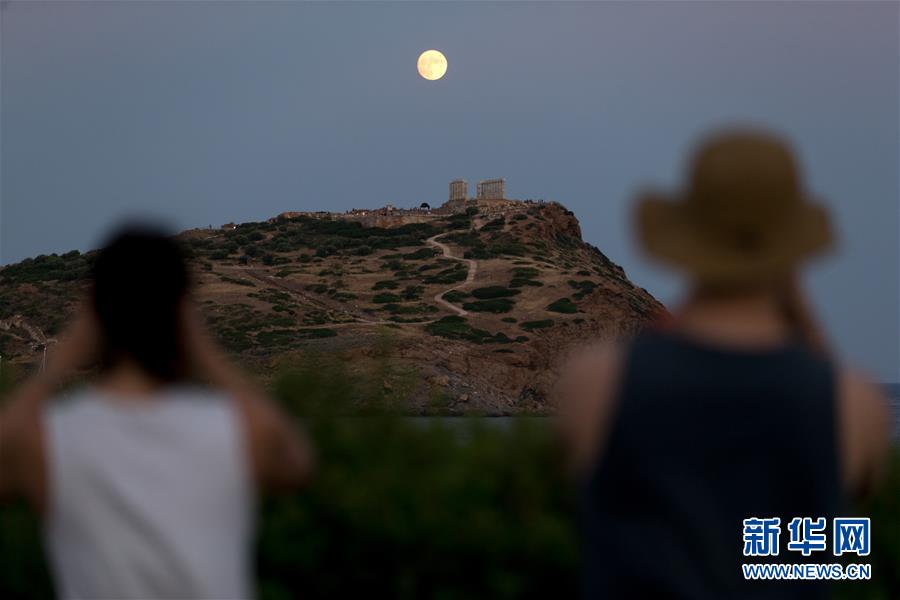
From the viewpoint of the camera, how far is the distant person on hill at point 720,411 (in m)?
2.34

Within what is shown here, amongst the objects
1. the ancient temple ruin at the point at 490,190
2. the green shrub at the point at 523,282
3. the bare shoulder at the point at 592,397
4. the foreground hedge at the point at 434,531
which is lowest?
the foreground hedge at the point at 434,531

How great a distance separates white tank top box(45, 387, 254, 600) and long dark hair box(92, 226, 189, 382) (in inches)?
6.1

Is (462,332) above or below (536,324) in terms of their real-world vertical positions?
below

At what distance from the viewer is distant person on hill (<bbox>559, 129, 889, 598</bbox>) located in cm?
234

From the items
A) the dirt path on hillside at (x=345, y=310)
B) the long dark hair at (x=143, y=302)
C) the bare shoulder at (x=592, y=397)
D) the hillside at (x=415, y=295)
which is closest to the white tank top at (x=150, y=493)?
the long dark hair at (x=143, y=302)

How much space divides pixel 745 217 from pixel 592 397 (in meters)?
0.47

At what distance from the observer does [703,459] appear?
2.36m

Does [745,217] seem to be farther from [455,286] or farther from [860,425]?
[455,286]

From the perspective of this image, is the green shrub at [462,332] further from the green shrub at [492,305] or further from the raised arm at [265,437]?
the raised arm at [265,437]

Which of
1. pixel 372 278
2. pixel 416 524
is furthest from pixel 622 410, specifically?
pixel 372 278

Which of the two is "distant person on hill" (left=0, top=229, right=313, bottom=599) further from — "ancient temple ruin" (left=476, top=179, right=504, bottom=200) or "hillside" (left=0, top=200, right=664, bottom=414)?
"ancient temple ruin" (left=476, top=179, right=504, bottom=200)

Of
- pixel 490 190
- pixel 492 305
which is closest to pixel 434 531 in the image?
pixel 492 305

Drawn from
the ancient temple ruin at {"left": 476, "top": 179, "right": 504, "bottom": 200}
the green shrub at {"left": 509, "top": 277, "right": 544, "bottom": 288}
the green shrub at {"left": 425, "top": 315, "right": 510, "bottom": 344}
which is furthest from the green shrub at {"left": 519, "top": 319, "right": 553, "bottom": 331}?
the ancient temple ruin at {"left": 476, "top": 179, "right": 504, "bottom": 200}

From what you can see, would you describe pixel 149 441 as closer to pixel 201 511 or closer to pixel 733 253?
pixel 201 511
